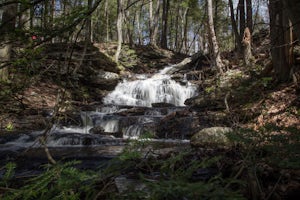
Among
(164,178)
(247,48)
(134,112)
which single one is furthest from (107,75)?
(164,178)

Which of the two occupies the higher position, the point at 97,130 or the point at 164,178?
the point at 97,130

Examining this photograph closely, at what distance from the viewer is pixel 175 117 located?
10.1m

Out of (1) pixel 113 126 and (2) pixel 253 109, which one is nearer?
(2) pixel 253 109

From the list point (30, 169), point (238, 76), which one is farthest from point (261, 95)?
point (30, 169)

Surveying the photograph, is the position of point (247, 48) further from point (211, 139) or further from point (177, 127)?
point (211, 139)

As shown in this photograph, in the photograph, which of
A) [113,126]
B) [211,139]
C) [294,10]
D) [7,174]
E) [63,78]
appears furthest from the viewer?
[63,78]

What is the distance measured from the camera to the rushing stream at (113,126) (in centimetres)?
748

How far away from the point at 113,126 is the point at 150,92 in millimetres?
6277

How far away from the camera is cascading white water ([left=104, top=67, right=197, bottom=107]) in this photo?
15867 mm

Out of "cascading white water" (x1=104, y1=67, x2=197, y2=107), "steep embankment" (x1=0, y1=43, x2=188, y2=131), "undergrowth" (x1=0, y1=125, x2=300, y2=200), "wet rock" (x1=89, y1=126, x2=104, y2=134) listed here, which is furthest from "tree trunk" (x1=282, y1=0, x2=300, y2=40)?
"cascading white water" (x1=104, y1=67, x2=197, y2=107)

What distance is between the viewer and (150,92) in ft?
54.2

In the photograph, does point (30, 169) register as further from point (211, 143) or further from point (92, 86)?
point (92, 86)

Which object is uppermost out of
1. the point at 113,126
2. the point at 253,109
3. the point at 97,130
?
the point at 253,109

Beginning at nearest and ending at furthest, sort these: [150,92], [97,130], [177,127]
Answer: [177,127]
[97,130]
[150,92]
